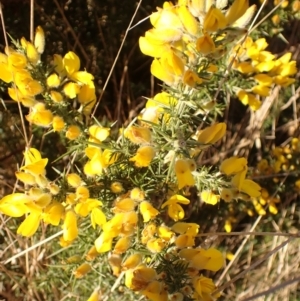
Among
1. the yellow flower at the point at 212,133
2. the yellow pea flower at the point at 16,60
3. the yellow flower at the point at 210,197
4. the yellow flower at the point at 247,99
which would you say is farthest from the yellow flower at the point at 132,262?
the yellow flower at the point at 247,99

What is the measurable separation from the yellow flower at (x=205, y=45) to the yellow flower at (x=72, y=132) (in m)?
0.41

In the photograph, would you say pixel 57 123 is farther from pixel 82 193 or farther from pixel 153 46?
pixel 153 46

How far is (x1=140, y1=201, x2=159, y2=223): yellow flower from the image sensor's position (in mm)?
1104

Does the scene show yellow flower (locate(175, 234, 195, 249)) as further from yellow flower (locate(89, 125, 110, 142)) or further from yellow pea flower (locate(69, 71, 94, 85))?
yellow pea flower (locate(69, 71, 94, 85))

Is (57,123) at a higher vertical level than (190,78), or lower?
lower

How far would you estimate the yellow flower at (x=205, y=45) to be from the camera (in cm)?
94

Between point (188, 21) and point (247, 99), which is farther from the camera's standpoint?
point (247, 99)

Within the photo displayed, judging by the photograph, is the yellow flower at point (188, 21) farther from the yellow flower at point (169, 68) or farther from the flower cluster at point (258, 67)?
the flower cluster at point (258, 67)

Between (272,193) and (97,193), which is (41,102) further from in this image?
(272,193)

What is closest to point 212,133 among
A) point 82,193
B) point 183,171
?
point 183,171

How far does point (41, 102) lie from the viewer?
1.18m

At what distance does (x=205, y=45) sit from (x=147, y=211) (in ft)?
1.34

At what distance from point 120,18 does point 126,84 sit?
29 centimetres

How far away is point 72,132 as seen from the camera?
120 cm
